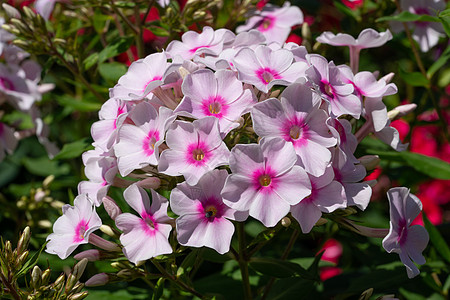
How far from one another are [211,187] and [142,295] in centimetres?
62

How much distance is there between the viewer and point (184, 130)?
1.01 metres

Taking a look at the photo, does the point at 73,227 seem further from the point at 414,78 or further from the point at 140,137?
the point at 414,78

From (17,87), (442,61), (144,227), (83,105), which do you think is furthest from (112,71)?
(442,61)

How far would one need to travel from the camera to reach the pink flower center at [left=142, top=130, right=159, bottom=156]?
106 cm

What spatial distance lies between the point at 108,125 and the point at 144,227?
Result: 25 cm

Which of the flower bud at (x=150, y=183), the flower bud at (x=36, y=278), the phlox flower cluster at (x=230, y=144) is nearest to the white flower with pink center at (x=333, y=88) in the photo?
the phlox flower cluster at (x=230, y=144)

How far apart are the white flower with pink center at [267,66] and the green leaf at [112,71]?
612 millimetres

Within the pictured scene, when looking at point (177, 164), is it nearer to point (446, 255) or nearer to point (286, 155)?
point (286, 155)

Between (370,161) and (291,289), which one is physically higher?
(370,161)

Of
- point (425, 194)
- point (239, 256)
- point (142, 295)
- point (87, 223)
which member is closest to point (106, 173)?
point (87, 223)

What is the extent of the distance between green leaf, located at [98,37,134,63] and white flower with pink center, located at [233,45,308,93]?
0.56m

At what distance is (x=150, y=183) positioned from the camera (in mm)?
1078

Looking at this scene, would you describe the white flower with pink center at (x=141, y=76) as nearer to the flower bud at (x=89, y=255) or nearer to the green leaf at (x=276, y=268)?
the flower bud at (x=89, y=255)

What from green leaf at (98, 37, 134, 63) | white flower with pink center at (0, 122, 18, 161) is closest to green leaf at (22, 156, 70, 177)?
white flower with pink center at (0, 122, 18, 161)
